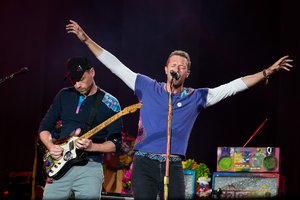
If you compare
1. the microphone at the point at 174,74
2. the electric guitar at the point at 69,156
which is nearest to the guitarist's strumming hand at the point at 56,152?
the electric guitar at the point at 69,156

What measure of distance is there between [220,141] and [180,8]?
6.93ft

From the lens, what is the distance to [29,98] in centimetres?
779

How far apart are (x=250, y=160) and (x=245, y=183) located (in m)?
0.26

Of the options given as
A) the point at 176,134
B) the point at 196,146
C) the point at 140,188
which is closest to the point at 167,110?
the point at 176,134

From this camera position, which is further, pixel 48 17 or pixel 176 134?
pixel 48 17

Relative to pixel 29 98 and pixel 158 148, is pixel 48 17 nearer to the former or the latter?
pixel 29 98

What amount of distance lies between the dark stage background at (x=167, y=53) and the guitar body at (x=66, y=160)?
11.3 feet

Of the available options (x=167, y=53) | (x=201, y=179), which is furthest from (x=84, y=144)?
(x=167, y=53)

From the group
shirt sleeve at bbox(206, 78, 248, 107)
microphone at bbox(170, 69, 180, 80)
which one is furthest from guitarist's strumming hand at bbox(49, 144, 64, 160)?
shirt sleeve at bbox(206, 78, 248, 107)

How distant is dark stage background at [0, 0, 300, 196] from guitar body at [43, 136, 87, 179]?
3.45m

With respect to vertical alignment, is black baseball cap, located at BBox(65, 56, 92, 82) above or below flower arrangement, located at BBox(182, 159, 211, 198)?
above

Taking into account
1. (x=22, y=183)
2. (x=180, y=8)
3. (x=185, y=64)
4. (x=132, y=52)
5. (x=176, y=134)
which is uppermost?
(x=180, y=8)

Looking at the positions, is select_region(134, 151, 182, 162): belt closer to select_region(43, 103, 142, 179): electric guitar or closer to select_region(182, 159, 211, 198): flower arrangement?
select_region(43, 103, 142, 179): electric guitar

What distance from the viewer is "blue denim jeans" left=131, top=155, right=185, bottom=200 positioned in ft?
13.3
